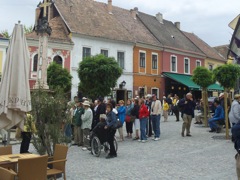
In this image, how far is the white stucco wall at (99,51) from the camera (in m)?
27.2

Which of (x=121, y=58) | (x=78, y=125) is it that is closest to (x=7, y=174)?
(x=78, y=125)

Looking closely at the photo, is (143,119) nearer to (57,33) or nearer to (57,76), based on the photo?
(57,76)

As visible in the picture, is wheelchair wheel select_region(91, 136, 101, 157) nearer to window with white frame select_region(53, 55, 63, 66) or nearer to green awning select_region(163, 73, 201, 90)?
window with white frame select_region(53, 55, 63, 66)

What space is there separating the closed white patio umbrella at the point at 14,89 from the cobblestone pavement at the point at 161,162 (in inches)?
72.2

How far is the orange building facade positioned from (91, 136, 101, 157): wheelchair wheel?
70.7 ft

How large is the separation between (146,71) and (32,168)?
2857 centimetres

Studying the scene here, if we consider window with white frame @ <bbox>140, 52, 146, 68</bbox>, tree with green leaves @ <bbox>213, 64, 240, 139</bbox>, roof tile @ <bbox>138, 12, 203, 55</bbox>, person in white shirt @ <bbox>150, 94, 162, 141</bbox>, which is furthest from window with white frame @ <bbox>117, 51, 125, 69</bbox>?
person in white shirt @ <bbox>150, 94, 162, 141</bbox>

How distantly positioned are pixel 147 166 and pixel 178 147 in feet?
10.7

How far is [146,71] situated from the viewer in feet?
Result: 108

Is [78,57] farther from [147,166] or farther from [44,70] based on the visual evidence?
[147,166]

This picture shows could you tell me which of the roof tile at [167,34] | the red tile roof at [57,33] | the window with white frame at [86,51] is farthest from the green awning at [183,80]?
the red tile roof at [57,33]

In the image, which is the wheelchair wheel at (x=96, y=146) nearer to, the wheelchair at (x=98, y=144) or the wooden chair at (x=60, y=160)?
the wheelchair at (x=98, y=144)

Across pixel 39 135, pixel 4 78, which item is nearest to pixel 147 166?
pixel 39 135

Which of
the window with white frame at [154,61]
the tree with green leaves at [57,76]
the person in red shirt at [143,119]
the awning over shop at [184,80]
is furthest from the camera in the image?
the window with white frame at [154,61]
